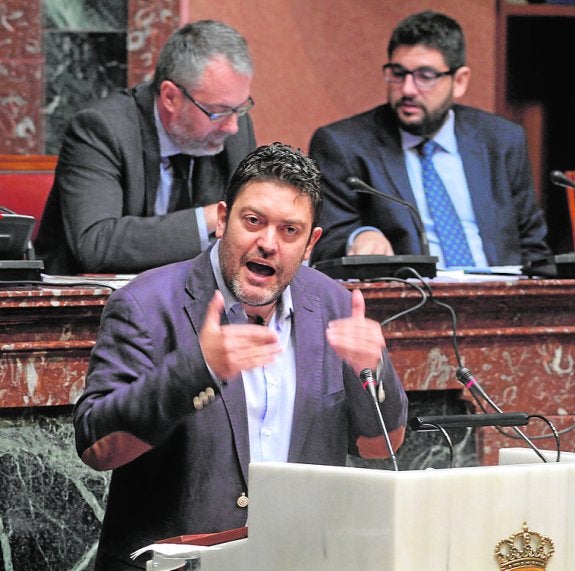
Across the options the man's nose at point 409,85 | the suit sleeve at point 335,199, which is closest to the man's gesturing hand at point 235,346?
the suit sleeve at point 335,199

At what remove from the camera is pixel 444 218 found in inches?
166

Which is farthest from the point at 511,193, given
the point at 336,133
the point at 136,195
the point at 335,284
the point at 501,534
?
the point at 501,534

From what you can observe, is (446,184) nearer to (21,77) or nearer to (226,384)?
(21,77)

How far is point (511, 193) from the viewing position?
4391 millimetres

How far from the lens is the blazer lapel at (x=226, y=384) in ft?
7.79

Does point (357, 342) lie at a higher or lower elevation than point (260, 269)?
lower

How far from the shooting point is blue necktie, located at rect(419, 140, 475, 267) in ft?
13.8

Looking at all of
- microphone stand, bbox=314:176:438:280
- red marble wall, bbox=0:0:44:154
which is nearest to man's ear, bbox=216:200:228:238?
microphone stand, bbox=314:176:438:280

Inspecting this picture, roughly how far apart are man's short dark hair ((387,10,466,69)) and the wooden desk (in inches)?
50.9

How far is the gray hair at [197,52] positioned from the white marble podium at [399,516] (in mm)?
2147

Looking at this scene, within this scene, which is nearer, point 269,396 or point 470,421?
point 470,421

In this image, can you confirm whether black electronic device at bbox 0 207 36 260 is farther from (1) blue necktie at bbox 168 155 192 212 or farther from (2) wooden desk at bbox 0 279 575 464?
(1) blue necktie at bbox 168 155 192 212

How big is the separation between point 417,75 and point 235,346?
243 centimetres

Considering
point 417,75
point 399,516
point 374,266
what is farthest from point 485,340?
point 399,516
